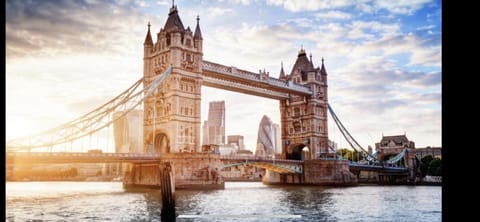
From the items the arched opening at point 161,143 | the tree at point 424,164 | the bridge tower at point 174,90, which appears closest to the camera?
the bridge tower at point 174,90

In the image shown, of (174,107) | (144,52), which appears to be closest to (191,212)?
(174,107)

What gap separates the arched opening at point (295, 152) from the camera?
68.6 m

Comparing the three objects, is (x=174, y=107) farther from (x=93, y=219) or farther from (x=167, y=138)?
(x=93, y=219)

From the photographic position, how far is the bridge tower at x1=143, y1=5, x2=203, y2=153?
156 feet

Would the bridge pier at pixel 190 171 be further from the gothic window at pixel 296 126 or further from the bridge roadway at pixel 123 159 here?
the gothic window at pixel 296 126

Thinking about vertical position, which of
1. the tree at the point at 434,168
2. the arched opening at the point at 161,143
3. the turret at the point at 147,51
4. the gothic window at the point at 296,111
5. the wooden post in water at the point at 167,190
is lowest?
the tree at the point at 434,168

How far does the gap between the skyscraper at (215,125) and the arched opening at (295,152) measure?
313ft

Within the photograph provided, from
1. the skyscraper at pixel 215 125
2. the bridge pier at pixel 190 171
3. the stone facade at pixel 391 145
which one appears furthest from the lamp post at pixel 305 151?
the skyscraper at pixel 215 125

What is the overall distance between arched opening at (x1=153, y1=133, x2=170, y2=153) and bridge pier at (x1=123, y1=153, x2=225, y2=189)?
4321mm

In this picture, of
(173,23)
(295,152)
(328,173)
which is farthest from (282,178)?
→ (173,23)

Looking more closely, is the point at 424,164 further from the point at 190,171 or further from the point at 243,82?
the point at 190,171

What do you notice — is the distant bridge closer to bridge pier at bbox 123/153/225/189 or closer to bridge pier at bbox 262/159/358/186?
bridge pier at bbox 262/159/358/186

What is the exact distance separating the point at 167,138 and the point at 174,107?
3.71 meters
